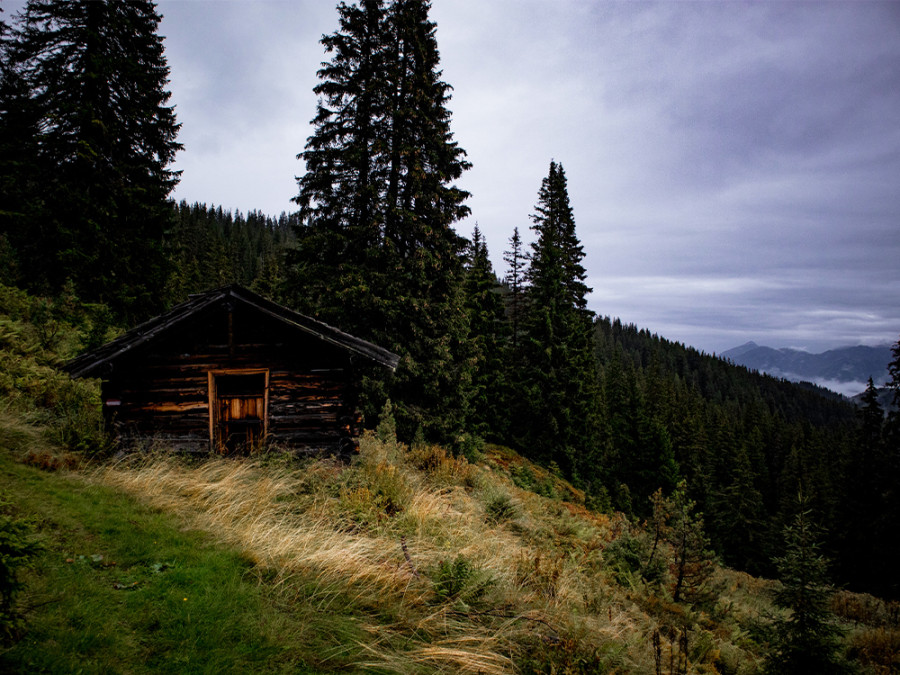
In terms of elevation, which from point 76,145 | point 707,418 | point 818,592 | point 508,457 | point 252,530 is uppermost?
point 76,145

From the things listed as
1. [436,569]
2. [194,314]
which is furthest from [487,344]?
[436,569]

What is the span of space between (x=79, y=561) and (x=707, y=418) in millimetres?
75000

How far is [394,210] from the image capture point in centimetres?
1371

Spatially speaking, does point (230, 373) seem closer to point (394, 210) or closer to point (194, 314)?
point (194, 314)

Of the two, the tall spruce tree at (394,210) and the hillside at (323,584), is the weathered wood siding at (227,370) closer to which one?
the hillside at (323,584)

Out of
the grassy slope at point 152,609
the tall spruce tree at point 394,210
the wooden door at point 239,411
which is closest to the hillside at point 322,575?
the grassy slope at point 152,609

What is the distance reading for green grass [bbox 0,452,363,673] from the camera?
2.76 metres

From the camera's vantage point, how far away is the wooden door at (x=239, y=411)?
8757 millimetres

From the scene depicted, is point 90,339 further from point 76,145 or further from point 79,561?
point 79,561

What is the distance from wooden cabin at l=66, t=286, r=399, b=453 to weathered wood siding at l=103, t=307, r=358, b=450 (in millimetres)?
21

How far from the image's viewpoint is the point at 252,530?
5137 millimetres

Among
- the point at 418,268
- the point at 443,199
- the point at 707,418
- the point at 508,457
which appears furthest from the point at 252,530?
the point at 707,418

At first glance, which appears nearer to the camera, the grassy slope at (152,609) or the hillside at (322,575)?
the grassy slope at (152,609)

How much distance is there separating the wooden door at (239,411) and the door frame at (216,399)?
0.02m
